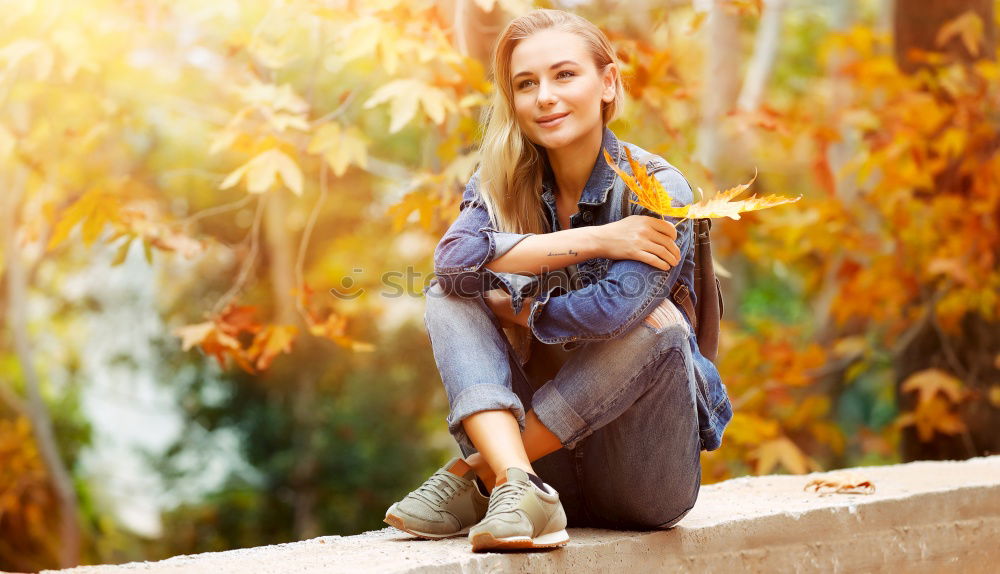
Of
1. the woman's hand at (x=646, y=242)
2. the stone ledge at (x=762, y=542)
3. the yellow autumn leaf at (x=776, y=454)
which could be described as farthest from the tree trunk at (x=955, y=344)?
the woman's hand at (x=646, y=242)

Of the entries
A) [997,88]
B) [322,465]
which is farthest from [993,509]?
[322,465]

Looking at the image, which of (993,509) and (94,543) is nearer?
(993,509)

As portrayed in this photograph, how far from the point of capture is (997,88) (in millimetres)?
4102

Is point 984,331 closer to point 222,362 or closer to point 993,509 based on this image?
point 993,509

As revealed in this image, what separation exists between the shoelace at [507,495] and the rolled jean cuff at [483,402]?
0.13m

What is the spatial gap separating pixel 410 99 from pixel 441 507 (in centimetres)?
121

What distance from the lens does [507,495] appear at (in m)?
1.63

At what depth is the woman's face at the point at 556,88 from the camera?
196cm

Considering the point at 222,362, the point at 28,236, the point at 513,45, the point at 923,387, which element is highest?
the point at 513,45

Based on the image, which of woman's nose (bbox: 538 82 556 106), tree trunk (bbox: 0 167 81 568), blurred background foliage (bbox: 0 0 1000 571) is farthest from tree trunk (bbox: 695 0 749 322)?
tree trunk (bbox: 0 167 81 568)

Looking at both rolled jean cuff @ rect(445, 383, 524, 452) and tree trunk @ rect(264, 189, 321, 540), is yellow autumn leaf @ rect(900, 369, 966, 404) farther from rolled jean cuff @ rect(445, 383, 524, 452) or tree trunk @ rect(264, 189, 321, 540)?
tree trunk @ rect(264, 189, 321, 540)

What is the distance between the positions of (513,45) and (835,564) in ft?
4.33

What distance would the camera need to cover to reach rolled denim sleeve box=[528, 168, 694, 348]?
65.9 inches

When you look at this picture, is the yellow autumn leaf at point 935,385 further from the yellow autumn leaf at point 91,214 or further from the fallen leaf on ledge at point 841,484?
the yellow autumn leaf at point 91,214
